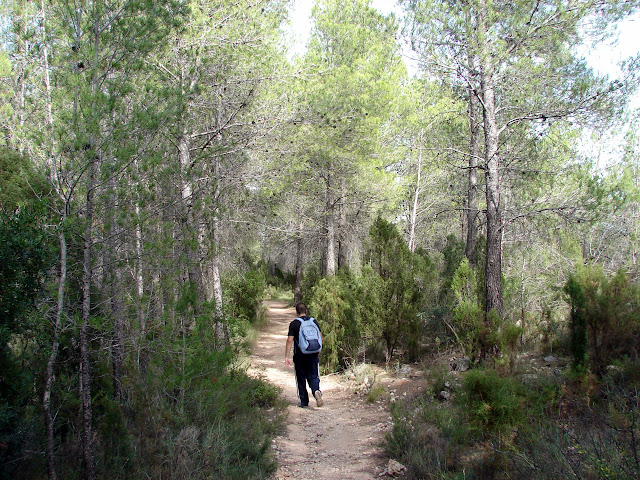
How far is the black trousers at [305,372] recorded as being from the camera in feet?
22.1

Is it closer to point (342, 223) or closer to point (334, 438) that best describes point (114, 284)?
point (334, 438)

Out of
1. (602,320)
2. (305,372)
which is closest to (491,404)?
(602,320)

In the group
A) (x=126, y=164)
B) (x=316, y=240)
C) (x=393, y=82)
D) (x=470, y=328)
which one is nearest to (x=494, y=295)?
(x=470, y=328)

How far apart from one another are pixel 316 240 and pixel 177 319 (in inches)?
521

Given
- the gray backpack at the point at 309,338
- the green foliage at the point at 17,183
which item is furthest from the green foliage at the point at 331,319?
the green foliage at the point at 17,183

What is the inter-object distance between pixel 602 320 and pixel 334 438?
12.2ft

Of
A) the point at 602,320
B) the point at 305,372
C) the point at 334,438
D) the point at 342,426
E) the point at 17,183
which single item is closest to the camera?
the point at 17,183

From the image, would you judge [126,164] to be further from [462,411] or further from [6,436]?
[462,411]

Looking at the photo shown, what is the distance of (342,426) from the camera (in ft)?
20.3

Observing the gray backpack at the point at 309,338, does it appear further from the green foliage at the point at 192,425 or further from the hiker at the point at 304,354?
the green foliage at the point at 192,425

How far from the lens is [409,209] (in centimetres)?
1677

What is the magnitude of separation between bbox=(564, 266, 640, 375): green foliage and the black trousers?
343 centimetres

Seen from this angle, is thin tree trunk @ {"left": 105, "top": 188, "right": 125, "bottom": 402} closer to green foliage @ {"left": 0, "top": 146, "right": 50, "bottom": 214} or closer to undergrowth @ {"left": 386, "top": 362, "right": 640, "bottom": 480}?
green foliage @ {"left": 0, "top": 146, "right": 50, "bottom": 214}

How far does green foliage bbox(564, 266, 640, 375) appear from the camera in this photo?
560cm
